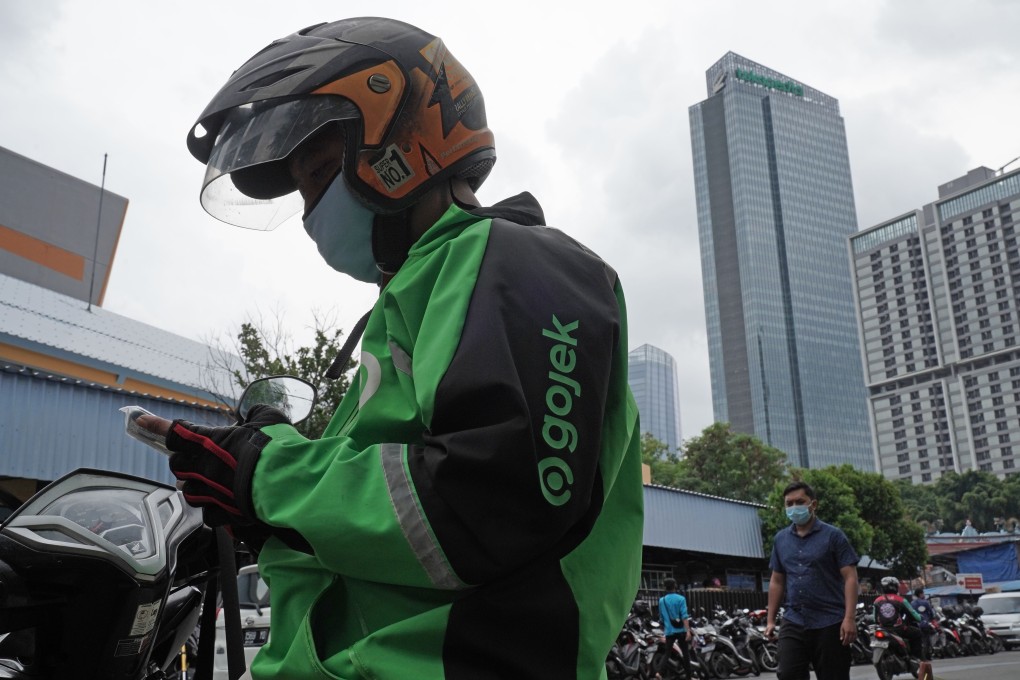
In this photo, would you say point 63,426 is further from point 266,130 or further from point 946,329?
point 946,329

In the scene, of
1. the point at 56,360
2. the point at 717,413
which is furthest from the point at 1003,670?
the point at 717,413

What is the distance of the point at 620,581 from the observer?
129 cm

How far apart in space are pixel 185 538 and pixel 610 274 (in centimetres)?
118

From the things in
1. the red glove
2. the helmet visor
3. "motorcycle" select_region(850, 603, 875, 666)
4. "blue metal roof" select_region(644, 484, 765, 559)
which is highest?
"blue metal roof" select_region(644, 484, 765, 559)

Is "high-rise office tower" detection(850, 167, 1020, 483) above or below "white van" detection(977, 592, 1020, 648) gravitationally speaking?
above

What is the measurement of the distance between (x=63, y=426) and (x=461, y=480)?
12.6 meters

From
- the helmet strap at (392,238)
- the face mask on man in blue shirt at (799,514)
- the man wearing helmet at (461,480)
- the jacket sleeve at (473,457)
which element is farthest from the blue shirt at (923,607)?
the jacket sleeve at (473,457)

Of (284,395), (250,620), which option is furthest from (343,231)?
(250,620)

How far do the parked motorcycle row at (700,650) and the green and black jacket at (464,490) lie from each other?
11.1m

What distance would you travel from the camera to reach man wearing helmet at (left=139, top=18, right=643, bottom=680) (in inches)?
41.4

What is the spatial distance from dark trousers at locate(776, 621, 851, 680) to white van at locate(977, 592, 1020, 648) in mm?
23687

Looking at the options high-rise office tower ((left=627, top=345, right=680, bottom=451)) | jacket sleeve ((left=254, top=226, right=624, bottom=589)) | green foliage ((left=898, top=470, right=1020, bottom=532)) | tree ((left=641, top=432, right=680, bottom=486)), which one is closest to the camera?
jacket sleeve ((left=254, top=226, right=624, bottom=589))

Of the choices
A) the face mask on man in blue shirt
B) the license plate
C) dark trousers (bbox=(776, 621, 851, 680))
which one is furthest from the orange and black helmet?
the license plate

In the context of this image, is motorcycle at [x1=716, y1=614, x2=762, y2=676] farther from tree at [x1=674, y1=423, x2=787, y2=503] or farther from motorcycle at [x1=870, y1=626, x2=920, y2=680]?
tree at [x1=674, y1=423, x2=787, y2=503]
